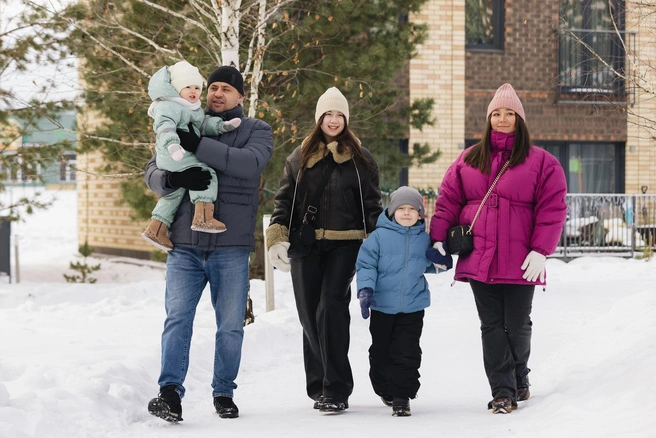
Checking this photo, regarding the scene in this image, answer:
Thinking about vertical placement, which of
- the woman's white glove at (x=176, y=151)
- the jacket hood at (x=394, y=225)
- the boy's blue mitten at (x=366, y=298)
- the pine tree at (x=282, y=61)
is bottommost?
the boy's blue mitten at (x=366, y=298)

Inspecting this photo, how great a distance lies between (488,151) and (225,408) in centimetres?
225

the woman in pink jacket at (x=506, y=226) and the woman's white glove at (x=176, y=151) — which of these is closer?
the woman's white glove at (x=176, y=151)

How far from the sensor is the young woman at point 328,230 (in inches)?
243

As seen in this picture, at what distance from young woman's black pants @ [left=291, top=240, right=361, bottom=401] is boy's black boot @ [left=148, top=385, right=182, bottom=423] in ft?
3.12

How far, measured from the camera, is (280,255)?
6.18m

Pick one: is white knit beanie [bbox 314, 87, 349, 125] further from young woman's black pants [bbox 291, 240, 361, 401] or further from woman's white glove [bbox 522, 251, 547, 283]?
woman's white glove [bbox 522, 251, 547, 283]

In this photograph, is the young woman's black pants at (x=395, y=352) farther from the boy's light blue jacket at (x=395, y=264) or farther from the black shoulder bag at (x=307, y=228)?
the black shoulder bag at (x=307, y=228)

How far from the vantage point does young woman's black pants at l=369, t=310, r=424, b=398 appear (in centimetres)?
600

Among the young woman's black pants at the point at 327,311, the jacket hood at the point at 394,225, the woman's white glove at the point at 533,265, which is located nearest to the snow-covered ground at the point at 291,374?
the young woman's black pants at the point at 327,311

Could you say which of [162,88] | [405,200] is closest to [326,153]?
[405,200]

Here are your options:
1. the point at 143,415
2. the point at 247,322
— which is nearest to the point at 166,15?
the point at 247,322

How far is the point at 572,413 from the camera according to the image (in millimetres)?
5484

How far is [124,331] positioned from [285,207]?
12.7ft

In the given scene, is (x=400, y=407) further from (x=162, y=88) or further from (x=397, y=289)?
(x=162, y=88)
